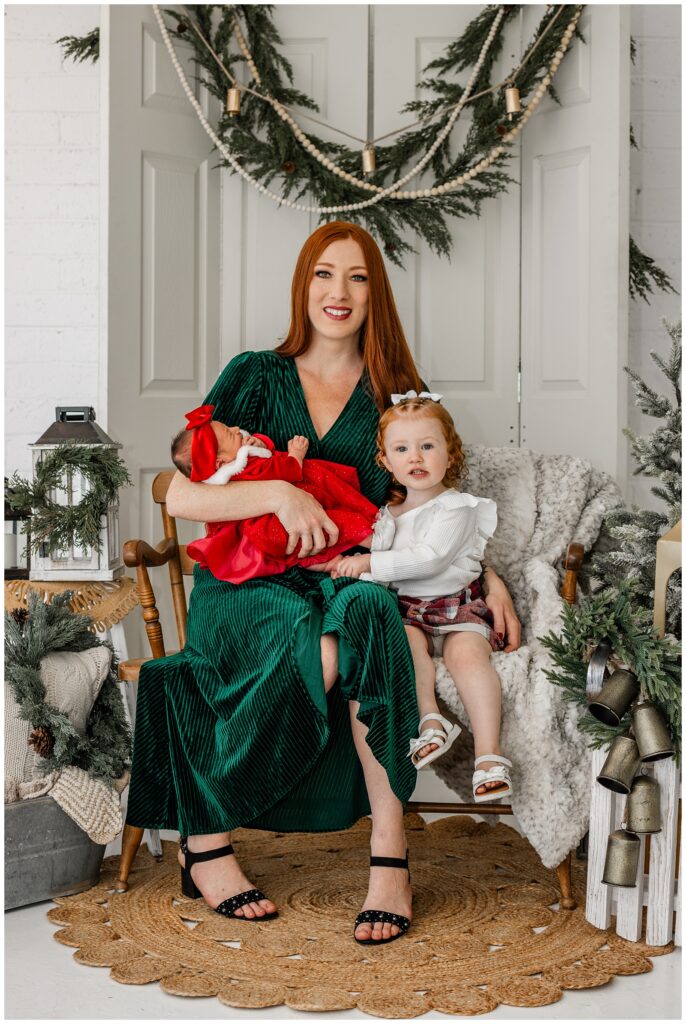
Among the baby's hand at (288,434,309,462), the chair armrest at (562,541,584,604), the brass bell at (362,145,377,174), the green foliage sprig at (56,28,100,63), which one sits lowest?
the chair armrest at (562,541,584,604)

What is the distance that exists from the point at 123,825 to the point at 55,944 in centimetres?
37

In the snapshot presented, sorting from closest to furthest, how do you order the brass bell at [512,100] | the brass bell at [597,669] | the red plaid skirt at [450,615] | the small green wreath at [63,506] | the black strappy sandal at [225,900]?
the brass bell at [597,669] < the black strappy sandal at [225,900] < the red plaid skirt at [450,615] < the small green wreath at [63,506] < the brass bell at [512,100]

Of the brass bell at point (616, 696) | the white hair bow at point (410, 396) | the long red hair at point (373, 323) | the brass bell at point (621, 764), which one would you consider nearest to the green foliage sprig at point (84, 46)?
the long red hair at point (373, 323)

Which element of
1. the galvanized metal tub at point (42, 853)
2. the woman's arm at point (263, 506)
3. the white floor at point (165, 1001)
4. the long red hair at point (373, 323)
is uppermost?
the long red hair at point (373, 323)

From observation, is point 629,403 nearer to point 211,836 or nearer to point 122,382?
point 122,382

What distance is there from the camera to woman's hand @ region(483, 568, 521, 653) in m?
2.22

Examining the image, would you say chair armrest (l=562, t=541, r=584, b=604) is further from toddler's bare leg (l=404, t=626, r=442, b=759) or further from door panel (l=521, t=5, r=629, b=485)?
door panel (l=521, t=5, r=629, b=485)

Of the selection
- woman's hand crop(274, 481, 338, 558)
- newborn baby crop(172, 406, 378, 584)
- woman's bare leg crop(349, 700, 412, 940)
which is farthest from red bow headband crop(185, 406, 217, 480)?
woman's bare leg crop(349, 700, 412, 940)

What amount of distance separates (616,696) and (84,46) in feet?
8.63

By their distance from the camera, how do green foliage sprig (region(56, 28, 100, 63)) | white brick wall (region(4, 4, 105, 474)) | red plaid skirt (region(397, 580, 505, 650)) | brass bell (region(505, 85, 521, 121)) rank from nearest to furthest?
red plaid skirt (region(397, 580, 505, 650))
brass bell (region(505, 85, 521, 121))
green foliage sprig (region(56, 28, 100, 63))
white brick wall (region(4, 4, 105, 474))

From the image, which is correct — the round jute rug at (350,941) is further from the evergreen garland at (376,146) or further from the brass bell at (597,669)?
the evergreen garland at (376,146)

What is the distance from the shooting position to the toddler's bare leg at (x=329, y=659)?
6.56 feet

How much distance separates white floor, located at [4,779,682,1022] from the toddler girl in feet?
1.69

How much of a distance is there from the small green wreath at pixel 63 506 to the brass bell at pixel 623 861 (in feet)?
4.55
